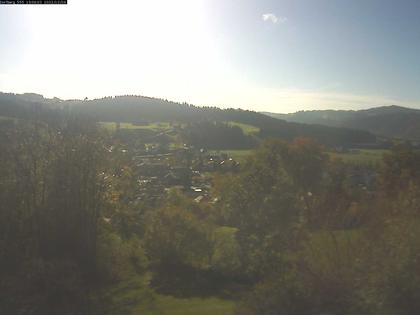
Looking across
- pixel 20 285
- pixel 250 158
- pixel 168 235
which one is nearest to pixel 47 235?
pixel 20 285

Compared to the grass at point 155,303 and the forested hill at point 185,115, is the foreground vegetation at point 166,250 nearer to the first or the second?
the grass at point 155,303

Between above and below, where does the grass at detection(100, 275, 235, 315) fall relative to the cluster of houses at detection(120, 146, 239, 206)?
above

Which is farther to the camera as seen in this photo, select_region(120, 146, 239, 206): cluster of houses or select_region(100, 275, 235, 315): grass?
select_region(120, 146, 239, 206): cluster of houses

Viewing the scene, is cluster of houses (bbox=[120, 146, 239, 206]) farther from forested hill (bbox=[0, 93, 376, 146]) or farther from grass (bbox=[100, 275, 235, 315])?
grass (bbox=[100, 275, 235, 315])

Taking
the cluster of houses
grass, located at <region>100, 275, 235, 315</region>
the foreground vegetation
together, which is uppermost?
the foreground vegetation

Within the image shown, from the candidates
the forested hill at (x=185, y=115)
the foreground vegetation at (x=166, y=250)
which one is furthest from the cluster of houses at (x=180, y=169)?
the forested hill at (x=185, y=115)

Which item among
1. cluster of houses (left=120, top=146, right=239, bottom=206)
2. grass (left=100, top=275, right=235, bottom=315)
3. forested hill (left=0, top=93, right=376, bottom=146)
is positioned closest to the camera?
grass (left=100, top=275, right=235, bottom=315)

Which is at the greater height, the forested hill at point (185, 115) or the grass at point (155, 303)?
the forested hill at point (185, 115)

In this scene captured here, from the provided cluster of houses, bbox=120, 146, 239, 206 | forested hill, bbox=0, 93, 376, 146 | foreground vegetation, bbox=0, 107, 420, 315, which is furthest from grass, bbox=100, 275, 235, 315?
forested hill, bbox=0, 93, 376, 146

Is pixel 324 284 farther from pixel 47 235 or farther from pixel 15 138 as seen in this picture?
pixel 15 138
